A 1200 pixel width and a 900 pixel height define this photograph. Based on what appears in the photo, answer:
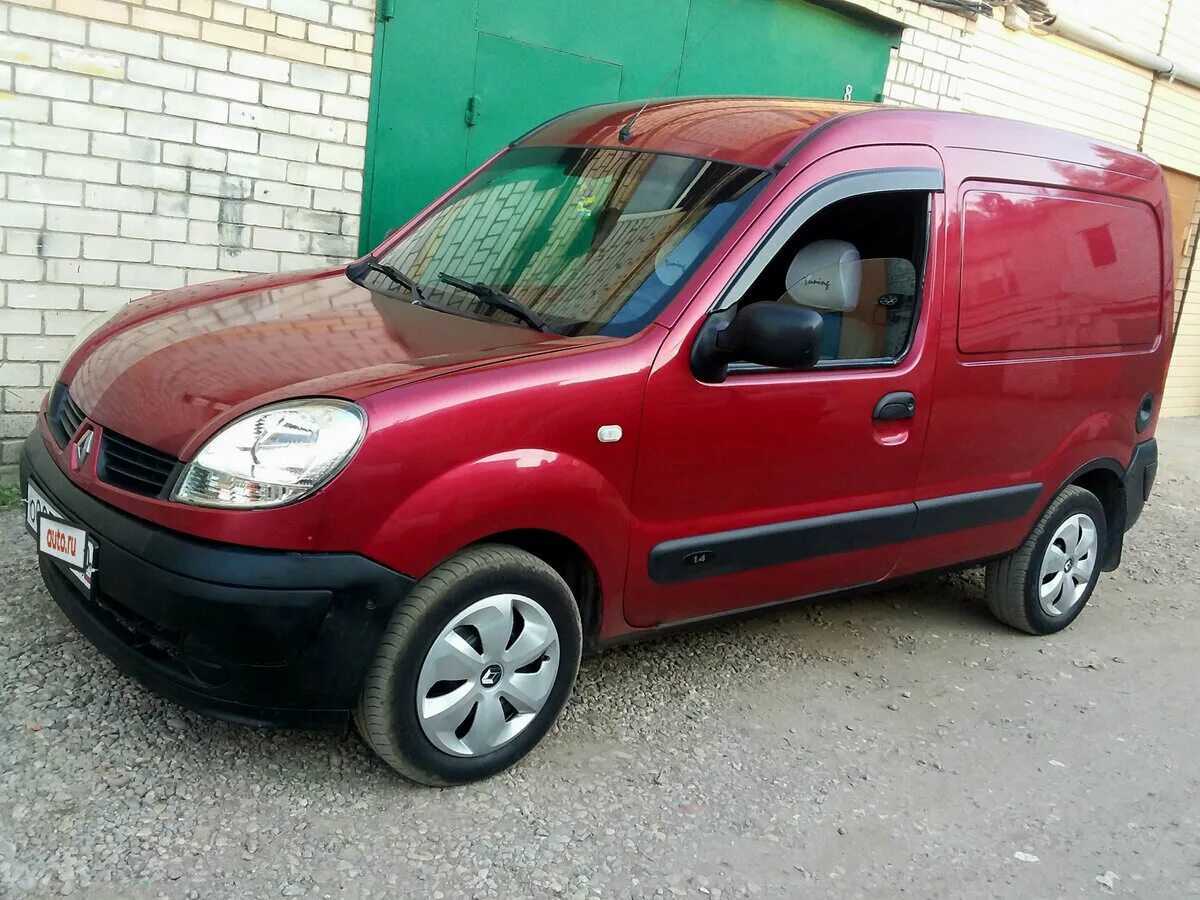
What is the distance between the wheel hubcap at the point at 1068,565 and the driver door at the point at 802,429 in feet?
3.94

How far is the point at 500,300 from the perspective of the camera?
11.3ft

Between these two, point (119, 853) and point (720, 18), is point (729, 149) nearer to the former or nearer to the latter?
point (119, 853)

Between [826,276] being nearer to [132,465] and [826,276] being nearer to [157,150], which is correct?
[132,465]

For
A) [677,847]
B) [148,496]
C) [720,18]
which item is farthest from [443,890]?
[720,18]

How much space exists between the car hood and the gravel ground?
2.98 feet

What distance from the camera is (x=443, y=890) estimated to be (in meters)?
2.69

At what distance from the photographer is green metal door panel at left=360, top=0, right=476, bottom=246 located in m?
5.95

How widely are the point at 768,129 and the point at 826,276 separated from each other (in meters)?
0.53

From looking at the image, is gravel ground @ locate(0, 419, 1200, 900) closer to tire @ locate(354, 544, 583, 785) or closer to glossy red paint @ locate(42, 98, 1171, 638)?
tire @ locate(354, 544, 583, 785)

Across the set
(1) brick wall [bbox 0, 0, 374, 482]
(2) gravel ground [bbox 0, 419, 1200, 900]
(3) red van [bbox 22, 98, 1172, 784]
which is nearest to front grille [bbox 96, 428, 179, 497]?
(3) red van [bbox 22, 98, 1172, 784]

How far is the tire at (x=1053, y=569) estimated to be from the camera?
188 inches

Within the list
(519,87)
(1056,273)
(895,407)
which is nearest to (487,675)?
(895,407)

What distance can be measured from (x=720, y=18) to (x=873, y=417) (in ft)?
14.9

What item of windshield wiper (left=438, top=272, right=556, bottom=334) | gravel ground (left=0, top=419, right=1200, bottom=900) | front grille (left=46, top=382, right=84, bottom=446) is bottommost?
gravel ground (left=0, top=419, right=1200, bottom=900)
